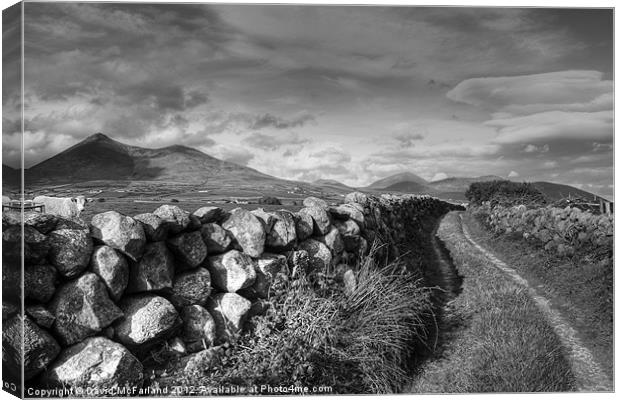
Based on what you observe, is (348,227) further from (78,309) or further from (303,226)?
(78,309)

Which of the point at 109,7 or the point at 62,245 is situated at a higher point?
the point at 109,7

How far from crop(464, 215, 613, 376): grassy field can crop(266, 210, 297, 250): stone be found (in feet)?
14.0

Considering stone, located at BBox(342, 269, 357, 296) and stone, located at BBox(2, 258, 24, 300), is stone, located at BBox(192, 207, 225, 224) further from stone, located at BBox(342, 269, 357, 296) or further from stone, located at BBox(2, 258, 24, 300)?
stone, located at BBox(342, 269, 357, 296)

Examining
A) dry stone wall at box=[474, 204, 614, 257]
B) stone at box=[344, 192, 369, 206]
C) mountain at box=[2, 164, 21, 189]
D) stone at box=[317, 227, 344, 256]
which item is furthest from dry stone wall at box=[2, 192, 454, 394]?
dry stone wall at box=[474, 204, 614, 257]

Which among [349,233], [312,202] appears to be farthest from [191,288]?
[349,233]

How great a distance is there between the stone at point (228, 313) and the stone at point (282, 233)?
2.85 ft

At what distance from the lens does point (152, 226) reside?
16.3ft

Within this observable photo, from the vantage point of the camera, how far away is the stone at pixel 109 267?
184 inches

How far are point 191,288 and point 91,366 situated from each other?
1.18 metres

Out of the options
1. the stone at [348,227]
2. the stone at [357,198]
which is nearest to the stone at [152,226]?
the stone at [348,227]

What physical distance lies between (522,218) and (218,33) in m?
11.2

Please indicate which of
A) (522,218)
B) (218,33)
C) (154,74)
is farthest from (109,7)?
(522,218)

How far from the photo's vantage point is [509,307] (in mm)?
8016

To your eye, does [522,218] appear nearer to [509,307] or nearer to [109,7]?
[509,307]
